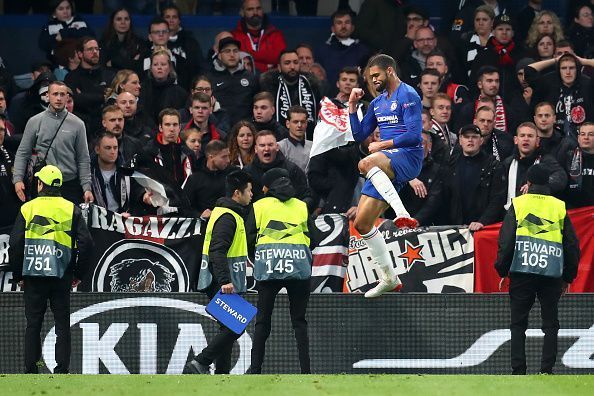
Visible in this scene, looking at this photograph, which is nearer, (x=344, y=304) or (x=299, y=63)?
(x=344, y=304)

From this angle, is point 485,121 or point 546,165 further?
point 485,121

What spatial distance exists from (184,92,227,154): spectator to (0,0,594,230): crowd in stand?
21mm

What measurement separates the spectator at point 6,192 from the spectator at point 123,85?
1541 millimetres

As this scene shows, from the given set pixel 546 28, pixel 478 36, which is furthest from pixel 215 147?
pixel 546 28

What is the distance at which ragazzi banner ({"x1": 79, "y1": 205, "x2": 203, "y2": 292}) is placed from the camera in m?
15.0

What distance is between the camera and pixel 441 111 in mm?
16719

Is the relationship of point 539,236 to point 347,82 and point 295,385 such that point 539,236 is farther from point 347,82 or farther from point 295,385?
point 347,82

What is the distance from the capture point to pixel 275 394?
10.8 metres

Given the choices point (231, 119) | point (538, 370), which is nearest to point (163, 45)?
point (231, 119)

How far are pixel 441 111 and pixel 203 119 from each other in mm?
2741

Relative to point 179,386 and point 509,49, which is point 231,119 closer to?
point 509,49

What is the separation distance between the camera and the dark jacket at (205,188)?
15383mm

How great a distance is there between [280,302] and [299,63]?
4646 millimetres

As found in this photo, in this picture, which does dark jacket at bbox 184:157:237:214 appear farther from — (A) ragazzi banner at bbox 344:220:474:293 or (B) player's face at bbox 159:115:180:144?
(A) ragazzi banner at bbox 344:220:474:293
